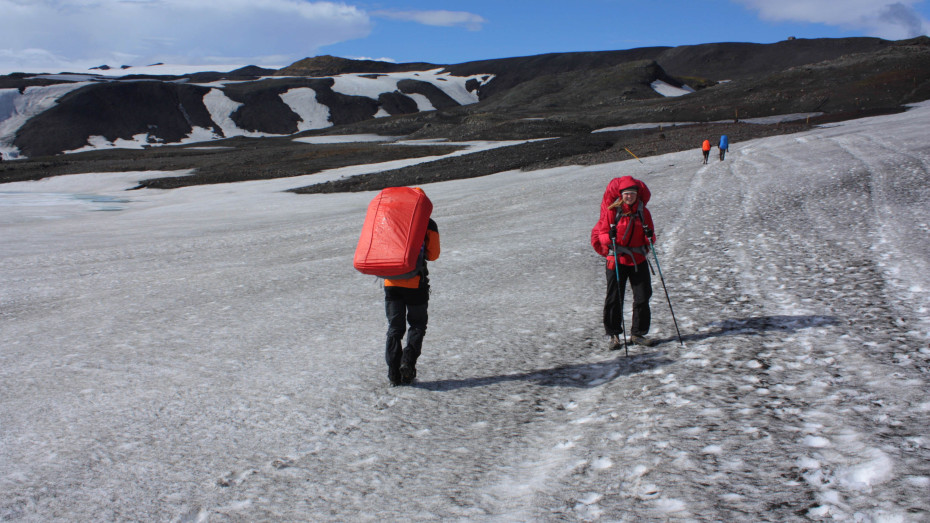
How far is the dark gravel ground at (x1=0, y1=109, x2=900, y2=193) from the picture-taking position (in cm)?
3712

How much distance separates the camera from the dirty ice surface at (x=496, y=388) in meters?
4.38

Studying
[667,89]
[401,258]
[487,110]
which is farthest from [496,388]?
[667,89]

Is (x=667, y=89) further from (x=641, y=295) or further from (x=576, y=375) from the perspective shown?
(x=576, y=375)

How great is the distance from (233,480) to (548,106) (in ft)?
314

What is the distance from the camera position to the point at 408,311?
6566 millimetres

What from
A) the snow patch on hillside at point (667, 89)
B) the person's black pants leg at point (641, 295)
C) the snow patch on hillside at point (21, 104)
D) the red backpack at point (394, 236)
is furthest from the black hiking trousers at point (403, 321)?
the snow patch on hillside at point (21, 104)

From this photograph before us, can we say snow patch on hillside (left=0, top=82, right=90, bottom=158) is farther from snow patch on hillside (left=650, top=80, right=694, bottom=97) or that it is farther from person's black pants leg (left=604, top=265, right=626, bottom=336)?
person's black pants leg (left=604, top=265, right=626, bottom=336)

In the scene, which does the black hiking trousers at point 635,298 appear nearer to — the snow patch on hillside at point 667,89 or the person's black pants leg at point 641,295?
the person's black pants leg at point 641,295

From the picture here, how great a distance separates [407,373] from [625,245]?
294cm

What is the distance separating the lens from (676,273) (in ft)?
35.9

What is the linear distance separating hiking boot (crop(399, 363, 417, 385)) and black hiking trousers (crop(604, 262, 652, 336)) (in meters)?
2.49

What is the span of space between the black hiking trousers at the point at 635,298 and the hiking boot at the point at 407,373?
2488 mm

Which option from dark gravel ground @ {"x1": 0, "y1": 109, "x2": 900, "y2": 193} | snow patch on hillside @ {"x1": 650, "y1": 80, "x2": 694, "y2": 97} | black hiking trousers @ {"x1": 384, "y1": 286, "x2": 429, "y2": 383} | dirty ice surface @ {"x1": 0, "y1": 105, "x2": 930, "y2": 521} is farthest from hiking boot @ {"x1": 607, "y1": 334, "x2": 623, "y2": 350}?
snow patch on hillside @ {"x1": 650, "y1": 80, "x2": 694, "y2": 97}

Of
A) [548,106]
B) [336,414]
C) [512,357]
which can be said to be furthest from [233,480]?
[548,106]
